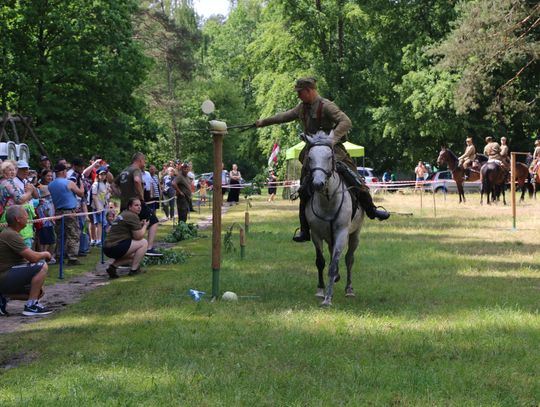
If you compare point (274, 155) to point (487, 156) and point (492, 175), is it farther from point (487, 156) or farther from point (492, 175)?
point (492, 175)

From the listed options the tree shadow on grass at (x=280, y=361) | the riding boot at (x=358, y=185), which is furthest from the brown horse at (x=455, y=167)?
the tree shadow on grass at (x=280, y=361)

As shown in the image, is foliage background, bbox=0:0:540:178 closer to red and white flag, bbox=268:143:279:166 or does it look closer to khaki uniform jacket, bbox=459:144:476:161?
red and white flag, bbox=268:143:279:166

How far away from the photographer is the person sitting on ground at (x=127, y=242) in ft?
45.9

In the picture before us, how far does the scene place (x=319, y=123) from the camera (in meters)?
10.6

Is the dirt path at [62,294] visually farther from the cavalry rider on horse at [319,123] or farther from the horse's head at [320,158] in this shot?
the horse's head at [320,158]

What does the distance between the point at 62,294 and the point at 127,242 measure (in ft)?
7.00

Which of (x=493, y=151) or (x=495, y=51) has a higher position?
(x=495, y=51)

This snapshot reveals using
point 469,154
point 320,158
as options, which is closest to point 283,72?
point 469,154

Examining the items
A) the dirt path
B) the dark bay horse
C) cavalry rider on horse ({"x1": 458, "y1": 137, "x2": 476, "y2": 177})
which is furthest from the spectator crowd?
cavalry rider on horse ({"x1": 458, "y1": 137, "x2": 476, "y2": 177})

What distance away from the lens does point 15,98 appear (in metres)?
30.4

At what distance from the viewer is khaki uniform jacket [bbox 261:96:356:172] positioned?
33.6 feet

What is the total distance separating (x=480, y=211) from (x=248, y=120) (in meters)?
53.6

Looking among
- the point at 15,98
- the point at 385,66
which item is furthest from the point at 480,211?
the point at 385,66

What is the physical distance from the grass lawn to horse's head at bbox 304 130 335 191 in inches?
59.9
